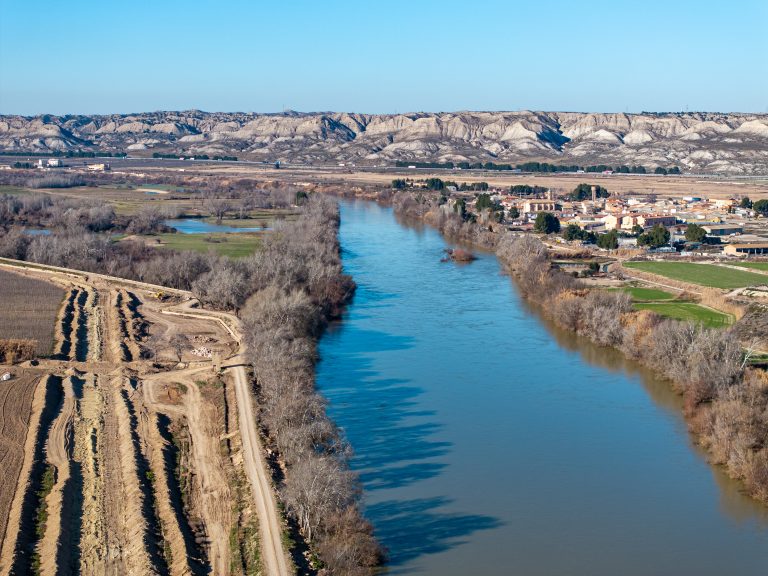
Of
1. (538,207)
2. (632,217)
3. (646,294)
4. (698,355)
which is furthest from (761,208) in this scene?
(698,355)

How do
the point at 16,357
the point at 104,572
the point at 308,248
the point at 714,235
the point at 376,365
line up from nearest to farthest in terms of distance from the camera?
the point at 104,572 → the point at 16,357 → the point at 376,365 → the point at 308,248 → the point at 714,235

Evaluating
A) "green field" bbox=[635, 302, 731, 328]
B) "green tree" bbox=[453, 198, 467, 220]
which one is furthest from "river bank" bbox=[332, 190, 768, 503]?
"green tree" bbox=[453, 198, 467, 220]

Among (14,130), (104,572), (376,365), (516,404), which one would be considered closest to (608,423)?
(516,404)

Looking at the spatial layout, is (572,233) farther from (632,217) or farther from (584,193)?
(584,193)

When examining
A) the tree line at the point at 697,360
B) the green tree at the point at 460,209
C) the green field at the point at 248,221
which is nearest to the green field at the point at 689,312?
the tree line at the point at 697,360

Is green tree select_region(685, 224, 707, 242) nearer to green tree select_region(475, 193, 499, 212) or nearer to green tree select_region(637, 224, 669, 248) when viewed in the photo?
green tree select_region(637, 224, 669, 248)

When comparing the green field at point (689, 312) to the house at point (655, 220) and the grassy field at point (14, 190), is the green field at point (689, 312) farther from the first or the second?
the grassy field at point (14, 190)

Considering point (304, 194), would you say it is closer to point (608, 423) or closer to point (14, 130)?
point (608, 423)
